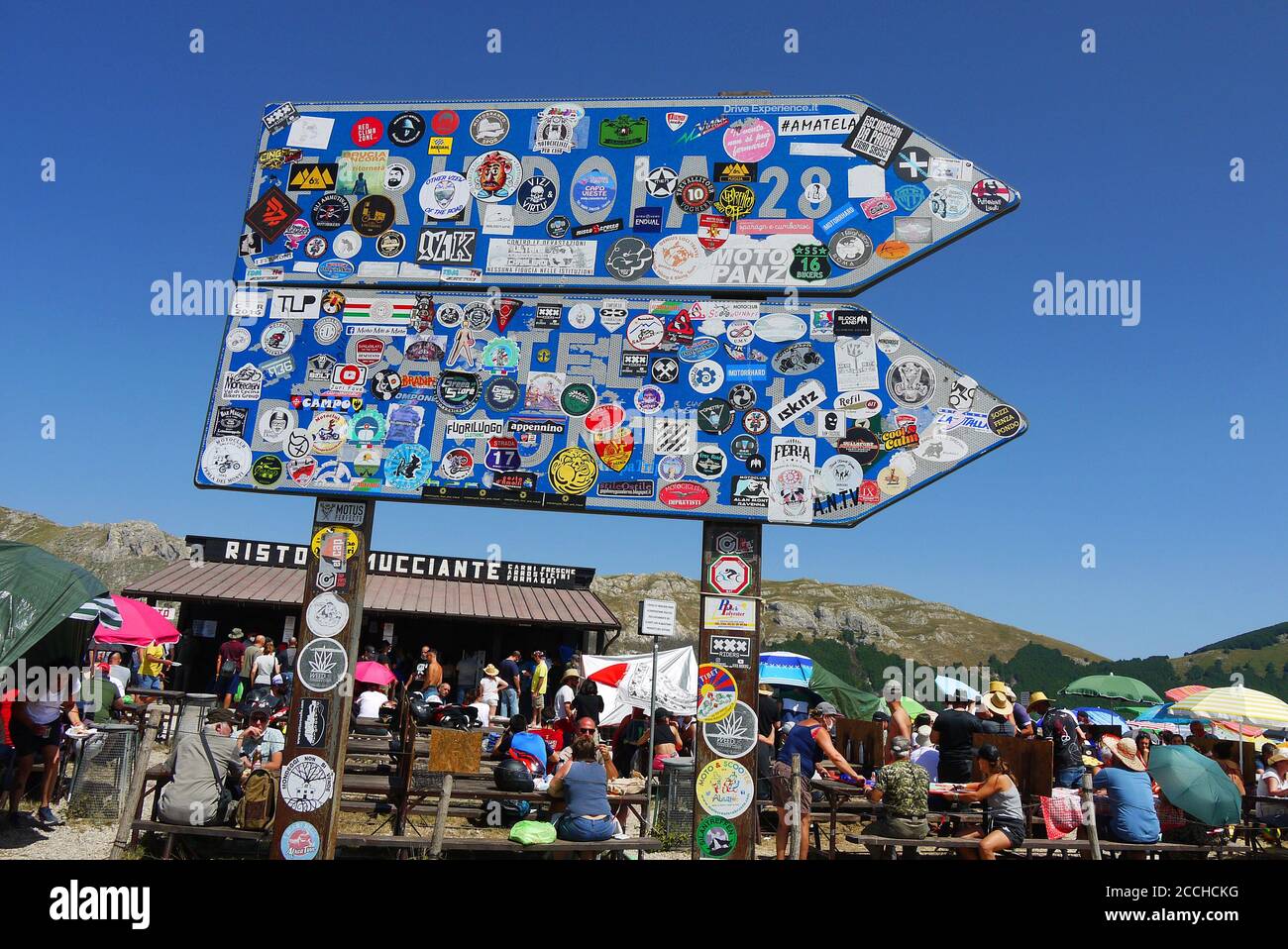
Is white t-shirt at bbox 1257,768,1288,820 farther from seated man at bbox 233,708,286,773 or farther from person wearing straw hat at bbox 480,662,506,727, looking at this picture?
seated man at bbox 233,708,286,773

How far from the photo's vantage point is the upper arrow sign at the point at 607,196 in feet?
26.3

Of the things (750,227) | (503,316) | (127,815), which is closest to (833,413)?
(750,227)

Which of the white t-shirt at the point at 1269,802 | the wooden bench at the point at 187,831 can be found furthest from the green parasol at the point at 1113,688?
the wooden bench at the point at 187,831

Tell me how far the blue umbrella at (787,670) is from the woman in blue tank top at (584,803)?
12.4m

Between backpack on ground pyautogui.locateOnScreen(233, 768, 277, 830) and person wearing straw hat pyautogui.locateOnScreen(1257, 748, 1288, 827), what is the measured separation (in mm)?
11791

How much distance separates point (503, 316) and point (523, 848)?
16.1 ft

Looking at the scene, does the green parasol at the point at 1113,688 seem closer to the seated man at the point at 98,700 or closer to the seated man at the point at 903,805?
the seated man at the point at 903,805

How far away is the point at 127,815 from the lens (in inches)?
320

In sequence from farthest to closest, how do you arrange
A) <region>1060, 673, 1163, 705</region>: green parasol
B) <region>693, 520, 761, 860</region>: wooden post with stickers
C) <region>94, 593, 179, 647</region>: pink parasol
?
<region>1060, 673, 1163, 705</region>: green parasol
<region>94, 593, 179, 647</region>: pink parasol
<region>693, 520, 761, 860</region>: wooden post with stickers

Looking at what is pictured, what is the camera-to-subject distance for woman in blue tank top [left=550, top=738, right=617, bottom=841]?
795 centimetres

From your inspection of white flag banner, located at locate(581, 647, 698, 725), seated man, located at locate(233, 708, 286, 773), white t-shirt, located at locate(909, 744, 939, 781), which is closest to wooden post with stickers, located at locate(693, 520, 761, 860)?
seated man, located at locate(233, 708, 286, 773)
